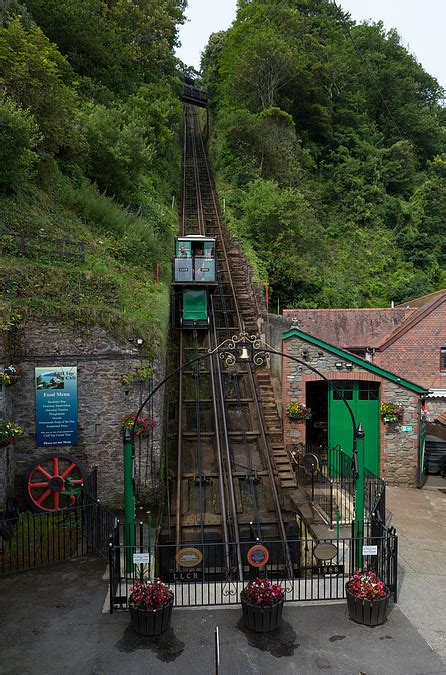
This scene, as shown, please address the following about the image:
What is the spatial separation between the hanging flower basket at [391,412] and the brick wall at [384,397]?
0.55 ft

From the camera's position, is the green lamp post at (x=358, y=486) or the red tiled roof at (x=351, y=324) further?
the red tiled roof at (x=351, y=324)

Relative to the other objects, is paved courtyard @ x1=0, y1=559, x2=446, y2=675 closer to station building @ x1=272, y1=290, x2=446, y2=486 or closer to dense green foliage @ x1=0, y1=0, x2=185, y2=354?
dense green foliage @ x1=0, y1=0, x2=185, y2=354

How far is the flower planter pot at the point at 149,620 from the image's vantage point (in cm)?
825

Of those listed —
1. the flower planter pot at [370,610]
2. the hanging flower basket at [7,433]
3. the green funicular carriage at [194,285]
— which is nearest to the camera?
the flower planter pot at [370,610]

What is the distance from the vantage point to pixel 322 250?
32000 millimetres

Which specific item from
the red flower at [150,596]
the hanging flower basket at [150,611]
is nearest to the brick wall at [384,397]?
the red flower at [150,596]

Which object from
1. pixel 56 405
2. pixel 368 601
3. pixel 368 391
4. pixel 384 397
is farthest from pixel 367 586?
pixel 368 391

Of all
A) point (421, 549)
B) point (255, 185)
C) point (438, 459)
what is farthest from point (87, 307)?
point (255, 185)

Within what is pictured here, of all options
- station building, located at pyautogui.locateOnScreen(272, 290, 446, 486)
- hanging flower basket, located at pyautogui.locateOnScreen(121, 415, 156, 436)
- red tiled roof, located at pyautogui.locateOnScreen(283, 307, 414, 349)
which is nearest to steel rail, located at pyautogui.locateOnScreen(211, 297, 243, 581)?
station building, located at pyautogui.locateOnScreen(272, 290, 446, 486)

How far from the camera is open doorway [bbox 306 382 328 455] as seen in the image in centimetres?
1891

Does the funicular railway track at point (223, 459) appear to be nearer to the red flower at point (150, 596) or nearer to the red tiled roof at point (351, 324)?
the red flower at point (150, 596)

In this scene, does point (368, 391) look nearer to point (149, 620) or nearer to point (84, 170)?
point (149, 620)

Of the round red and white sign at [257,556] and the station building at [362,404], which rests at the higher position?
the station building at [362,404]

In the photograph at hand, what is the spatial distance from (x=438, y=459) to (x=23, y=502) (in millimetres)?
13602
